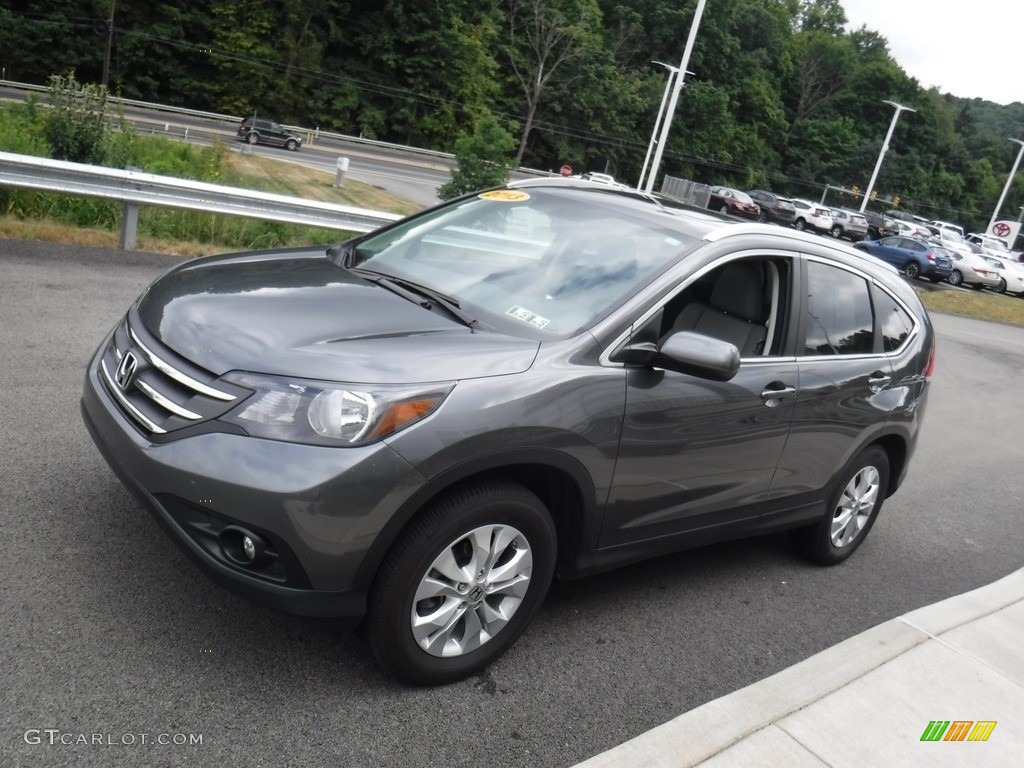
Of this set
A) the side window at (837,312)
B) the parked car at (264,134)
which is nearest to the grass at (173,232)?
the side window at (837,312)

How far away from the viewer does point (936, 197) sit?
108 meters

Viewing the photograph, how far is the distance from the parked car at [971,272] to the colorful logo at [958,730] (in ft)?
115

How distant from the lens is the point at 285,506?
2.90 m

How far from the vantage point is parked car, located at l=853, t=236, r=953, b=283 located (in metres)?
33.9

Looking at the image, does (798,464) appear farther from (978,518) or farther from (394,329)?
(978,518)

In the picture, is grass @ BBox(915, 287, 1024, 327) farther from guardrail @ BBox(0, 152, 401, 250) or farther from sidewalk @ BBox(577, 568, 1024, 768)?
sidewalk @ BBox(577, 568, 1024, 768)

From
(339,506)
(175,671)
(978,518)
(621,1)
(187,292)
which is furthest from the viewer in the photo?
(621,1)

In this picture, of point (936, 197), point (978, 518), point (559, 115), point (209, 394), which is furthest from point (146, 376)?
point (936, 197)

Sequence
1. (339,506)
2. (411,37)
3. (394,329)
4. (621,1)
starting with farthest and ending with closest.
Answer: (621,1) < (411,37) < (394,329) < (339,506)

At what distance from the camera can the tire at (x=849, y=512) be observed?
16.6 ft

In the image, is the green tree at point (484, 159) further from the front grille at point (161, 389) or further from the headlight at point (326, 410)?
the headlight at point (326, 410)

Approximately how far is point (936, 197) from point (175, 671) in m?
119

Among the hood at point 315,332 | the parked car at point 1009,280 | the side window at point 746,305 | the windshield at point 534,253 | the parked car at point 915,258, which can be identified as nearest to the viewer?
the hood at point 315,332

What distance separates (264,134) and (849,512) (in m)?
45.6
